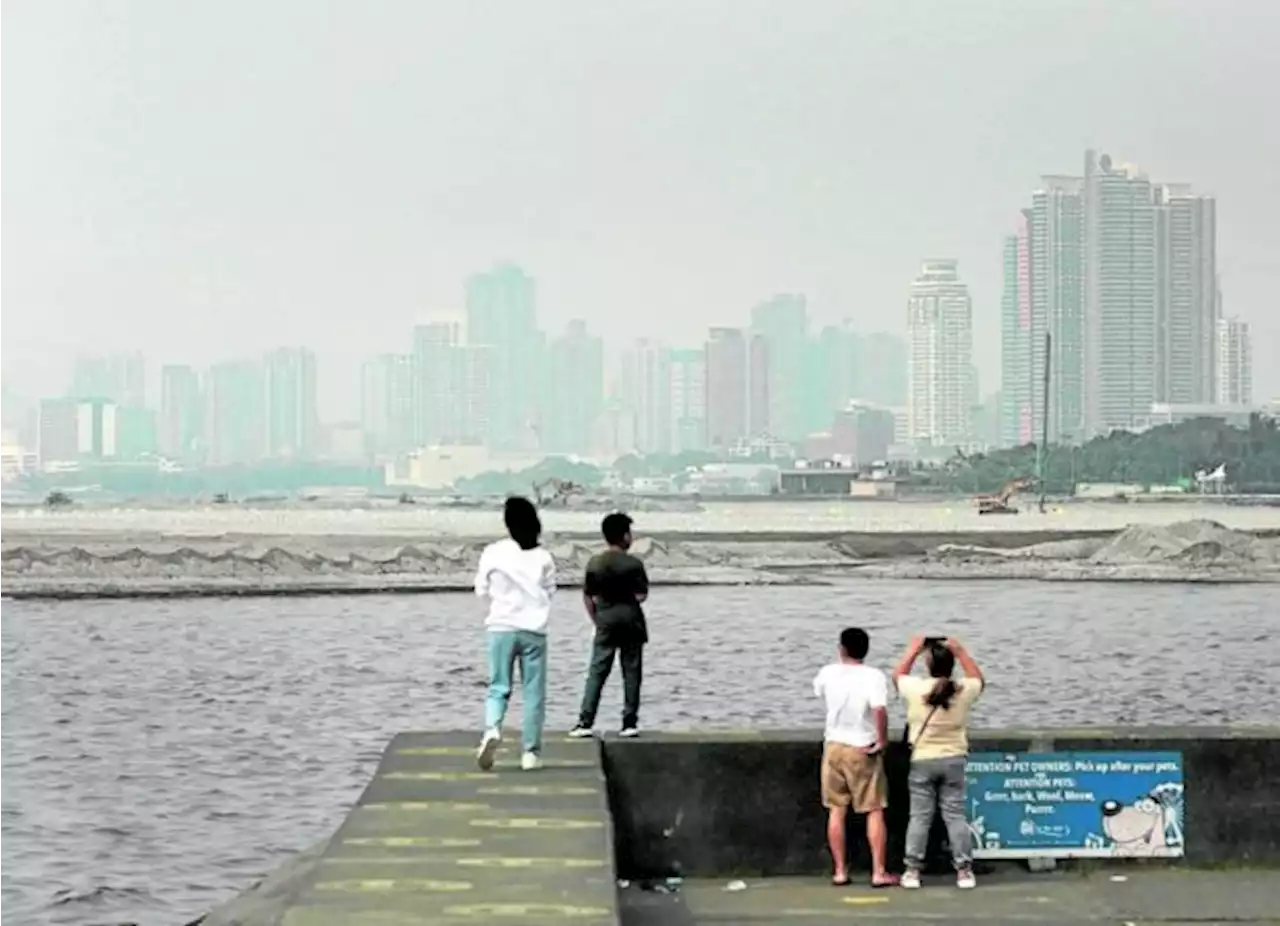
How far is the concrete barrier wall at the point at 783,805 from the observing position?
9.07 meters

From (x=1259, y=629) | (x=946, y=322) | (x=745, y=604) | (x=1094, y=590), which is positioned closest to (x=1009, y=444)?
(x=946, y=322)

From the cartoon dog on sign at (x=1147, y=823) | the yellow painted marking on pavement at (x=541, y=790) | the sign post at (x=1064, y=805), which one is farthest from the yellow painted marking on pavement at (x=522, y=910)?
the cartoon dog on sign at (x=1147, y=823)

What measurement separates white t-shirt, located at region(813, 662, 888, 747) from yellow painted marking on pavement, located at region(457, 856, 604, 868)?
5.53 feet

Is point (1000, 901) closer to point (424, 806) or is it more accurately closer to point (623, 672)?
point (623, 672)

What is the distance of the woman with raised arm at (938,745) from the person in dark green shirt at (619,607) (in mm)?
1542

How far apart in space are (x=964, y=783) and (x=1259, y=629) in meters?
41.5

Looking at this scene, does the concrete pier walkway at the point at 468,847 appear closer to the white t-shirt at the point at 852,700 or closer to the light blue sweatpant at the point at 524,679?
the light blue sweatpant at the point at 524,679

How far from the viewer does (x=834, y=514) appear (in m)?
81.1

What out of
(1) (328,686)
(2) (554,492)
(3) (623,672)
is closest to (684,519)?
(2) (554,492)

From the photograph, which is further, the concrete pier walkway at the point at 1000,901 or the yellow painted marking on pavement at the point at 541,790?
the yellow painted marking on pavement at the point at 541,790

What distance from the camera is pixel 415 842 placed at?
24.7ft

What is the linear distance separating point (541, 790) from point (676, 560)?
189ft

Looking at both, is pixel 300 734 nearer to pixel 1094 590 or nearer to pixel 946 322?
pixel 1094 590

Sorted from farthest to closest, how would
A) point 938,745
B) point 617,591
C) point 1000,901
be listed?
point 617,591
point 938,745
point 1000,901
